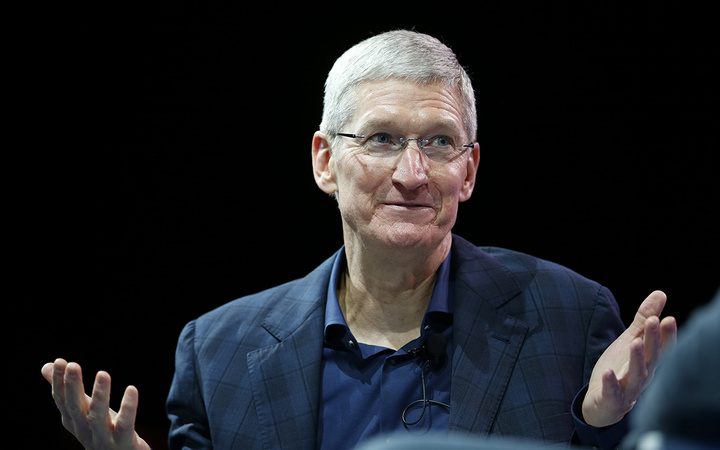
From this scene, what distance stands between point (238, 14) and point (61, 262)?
4.84ft

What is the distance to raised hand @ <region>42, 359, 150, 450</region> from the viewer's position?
6.60 feet

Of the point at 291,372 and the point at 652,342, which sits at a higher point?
the point at 652,342

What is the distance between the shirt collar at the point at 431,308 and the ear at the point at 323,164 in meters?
0.36

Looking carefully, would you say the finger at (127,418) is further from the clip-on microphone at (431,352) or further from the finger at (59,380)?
the clip-on microphone at (431,352)

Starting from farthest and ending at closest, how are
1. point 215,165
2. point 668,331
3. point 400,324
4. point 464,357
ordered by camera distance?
1. point 215,165
2. point 400,324
3. point 464,357
4. point 668,331

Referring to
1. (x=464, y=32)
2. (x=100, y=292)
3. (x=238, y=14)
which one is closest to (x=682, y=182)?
(x=464, y=32)

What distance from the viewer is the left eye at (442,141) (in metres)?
2.48

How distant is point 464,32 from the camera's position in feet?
10.9

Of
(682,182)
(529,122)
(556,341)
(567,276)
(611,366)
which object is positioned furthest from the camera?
(529,122)

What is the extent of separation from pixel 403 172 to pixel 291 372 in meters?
0.79

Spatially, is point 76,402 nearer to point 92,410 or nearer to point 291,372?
point 92,410

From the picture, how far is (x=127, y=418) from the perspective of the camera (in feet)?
6.73

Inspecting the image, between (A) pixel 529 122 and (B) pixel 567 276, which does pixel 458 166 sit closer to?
(B) pixel 567 276

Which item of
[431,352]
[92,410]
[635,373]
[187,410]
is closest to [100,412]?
[92,410]
